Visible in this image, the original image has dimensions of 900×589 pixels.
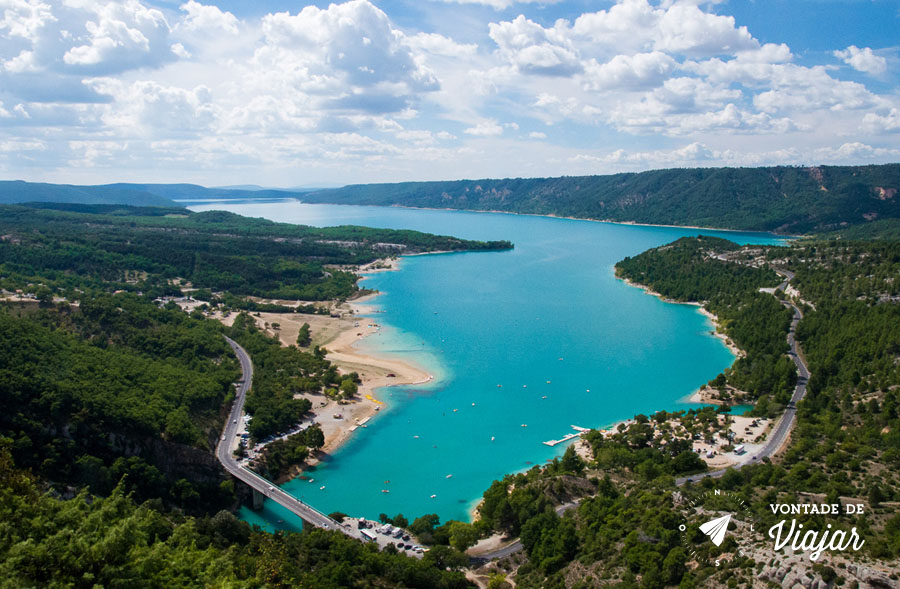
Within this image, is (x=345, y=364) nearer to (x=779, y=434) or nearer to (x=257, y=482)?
(x=257, y=482)

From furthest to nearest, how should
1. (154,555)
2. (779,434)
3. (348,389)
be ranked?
(348,389)
(779,434)
(154,555)

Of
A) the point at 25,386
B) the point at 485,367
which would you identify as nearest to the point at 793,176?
the point at 485,367

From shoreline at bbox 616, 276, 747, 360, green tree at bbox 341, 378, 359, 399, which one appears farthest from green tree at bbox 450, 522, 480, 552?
shoreline at bbox 616, 276, 747, 360

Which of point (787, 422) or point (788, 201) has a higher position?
point (788, 201)

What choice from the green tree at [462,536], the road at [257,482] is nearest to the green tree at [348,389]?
the road at [257,482]

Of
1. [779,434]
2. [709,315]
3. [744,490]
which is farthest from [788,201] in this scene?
[744,490]

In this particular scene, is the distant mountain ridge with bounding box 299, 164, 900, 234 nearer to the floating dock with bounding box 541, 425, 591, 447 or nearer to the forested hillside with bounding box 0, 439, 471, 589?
the floating dock with bounding box 541, 425, 591, 447
